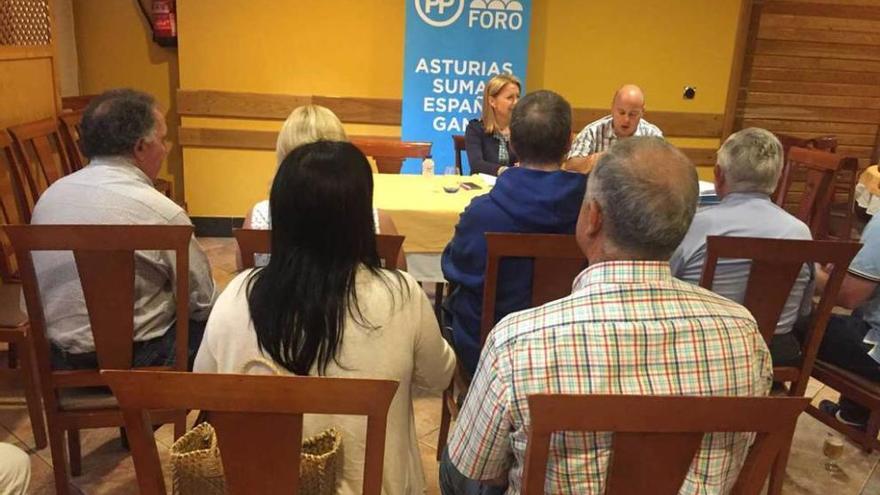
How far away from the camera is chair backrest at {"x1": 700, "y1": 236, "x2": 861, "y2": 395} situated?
182cm

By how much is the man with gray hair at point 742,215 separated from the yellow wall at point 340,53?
2863mm

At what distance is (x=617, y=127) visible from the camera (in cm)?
370

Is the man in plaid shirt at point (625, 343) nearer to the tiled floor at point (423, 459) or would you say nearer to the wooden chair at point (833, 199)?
the tiled floor at point (423, 459)

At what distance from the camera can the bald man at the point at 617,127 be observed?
3568 mm

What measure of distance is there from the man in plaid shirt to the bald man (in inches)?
85.7

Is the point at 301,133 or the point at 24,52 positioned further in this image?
the point at 24,52

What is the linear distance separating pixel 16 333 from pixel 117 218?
2.43ft

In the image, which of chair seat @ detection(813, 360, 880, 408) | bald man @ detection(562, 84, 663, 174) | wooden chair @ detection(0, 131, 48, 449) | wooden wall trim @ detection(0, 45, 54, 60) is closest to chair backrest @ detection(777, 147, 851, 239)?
bald man @ detection(562, 84, 663, 174)

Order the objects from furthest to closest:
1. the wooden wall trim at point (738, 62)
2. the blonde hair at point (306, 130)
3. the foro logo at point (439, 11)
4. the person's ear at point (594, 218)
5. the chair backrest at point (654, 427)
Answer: the wooden wall trim at point (738, 62) → the foro logo at point (439, 11) → the blonde hair at point (306, 130) → the person's ear at point (594, 218) → the chair backrest at point (654, 427)

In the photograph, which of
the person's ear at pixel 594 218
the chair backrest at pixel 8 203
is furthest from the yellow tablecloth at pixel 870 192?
the chair backrest at pixel 8 203

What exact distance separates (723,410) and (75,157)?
11.9 ft

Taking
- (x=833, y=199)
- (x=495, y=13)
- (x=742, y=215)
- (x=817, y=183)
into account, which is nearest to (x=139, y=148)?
(x=742, y=215)

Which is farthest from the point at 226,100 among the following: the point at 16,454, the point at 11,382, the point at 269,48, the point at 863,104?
the point at 863,104

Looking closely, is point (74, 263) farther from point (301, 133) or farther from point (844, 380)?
point (844, 380)
